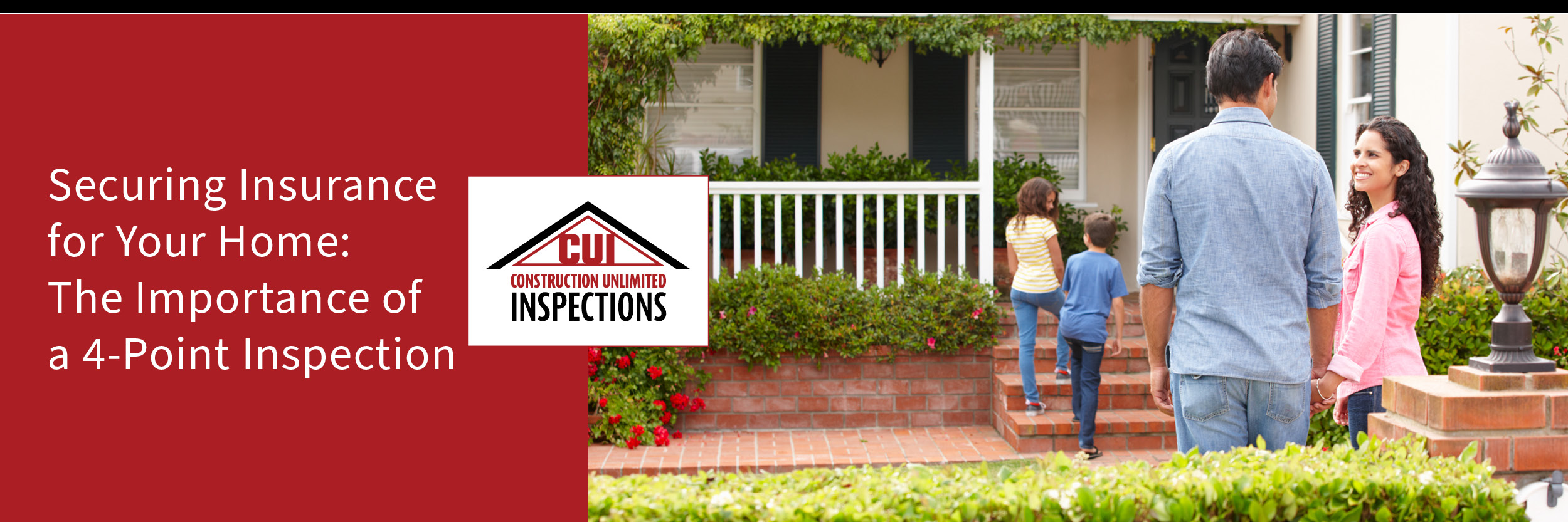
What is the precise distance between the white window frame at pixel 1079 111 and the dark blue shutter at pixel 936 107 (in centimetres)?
18

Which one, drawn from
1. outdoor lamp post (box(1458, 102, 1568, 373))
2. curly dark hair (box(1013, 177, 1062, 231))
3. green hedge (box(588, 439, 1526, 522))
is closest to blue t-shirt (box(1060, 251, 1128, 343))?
curly dark hair (box(1013, 177, 1062, 231))

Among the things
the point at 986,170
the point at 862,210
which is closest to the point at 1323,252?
the point at 862,210

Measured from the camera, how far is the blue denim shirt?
2.65 meters

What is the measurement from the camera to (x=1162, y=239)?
2742 millimetres

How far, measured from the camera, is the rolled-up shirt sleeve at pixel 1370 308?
115 inches

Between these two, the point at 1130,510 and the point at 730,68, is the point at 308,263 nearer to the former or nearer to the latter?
the point at 1130,510

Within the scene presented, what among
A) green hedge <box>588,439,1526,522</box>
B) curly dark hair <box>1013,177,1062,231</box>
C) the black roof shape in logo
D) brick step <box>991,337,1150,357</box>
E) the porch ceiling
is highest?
the porch ceiling

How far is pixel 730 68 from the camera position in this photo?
9.21 meters

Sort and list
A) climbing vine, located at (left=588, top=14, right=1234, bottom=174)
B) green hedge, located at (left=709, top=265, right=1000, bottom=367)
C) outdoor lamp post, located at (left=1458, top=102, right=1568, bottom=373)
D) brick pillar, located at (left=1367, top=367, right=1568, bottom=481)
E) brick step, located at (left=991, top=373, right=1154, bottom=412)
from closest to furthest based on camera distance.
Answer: brick pillar, located at (left=1367, top=367, right=1568, bottom=481) → outdoor lamp post, located at (left=1458, top=102, right=1568, bottom=373) → brick step, located at (left=991, top=373, right=1154, bottom=412) → green hedge, located at (left=709, top=265, right=1000, bottom=367) → climbing vine, located at (left=588, top=14, right=1234, bottom=174)

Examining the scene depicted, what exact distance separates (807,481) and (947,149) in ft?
23.2

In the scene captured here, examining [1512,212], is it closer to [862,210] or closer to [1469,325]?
[1469,325]

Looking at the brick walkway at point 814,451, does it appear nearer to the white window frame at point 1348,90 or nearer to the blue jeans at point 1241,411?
the blue jeans at point 1241,411

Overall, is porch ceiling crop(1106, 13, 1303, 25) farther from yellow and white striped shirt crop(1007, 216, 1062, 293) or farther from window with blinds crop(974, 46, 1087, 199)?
yellow and white striped shirt crop(1007, 216, 1062, 293)
